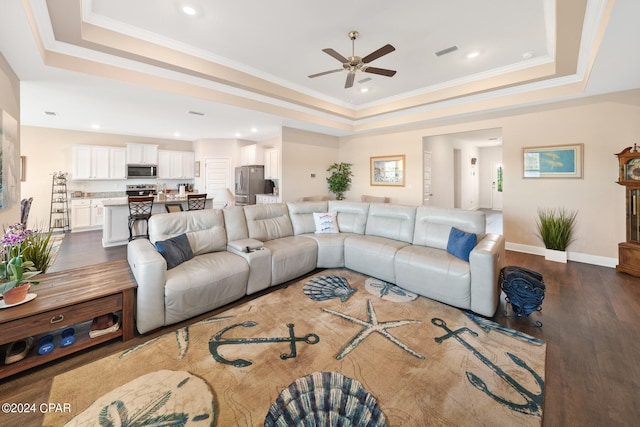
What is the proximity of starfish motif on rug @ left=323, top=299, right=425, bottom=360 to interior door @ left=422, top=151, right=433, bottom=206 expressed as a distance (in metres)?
4.61

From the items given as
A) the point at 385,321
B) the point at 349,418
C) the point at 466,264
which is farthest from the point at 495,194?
the point at 349,418

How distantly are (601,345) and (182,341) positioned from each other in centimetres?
357

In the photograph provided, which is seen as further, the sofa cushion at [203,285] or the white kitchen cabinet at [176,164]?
the white kitchen cabinet at [176,164]

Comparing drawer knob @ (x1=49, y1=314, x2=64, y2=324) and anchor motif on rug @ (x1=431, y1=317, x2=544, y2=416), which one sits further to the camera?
drawer knob @ (x1=49, y1=314, x2=64, y2=324)

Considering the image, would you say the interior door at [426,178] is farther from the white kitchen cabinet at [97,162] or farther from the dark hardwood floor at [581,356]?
the white kitchen cabinet at [97,162]

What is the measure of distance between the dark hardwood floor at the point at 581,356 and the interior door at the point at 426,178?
3355 mm

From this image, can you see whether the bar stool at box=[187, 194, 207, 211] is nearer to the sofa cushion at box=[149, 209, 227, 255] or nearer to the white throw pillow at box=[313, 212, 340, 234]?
the sofa cushion at box=[149, 209, 227, 255]

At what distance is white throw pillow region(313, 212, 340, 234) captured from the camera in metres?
Result: 4.42

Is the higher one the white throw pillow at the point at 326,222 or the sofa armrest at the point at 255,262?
the white throw pillow at the point at 326,222

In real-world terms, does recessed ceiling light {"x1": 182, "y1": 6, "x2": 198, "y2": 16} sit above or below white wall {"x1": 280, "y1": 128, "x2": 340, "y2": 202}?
above

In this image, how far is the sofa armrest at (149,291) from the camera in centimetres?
231

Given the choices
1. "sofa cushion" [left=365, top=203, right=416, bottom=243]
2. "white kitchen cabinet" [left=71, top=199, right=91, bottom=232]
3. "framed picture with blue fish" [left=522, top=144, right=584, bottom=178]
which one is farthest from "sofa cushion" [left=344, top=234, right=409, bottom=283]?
"white kitchen cabinet" [left=71, top=199, right=91, bottom=232]

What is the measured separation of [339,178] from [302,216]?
328 cm

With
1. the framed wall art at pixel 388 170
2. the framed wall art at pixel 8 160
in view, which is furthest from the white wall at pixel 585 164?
the framed wall art at pixel 8 160
